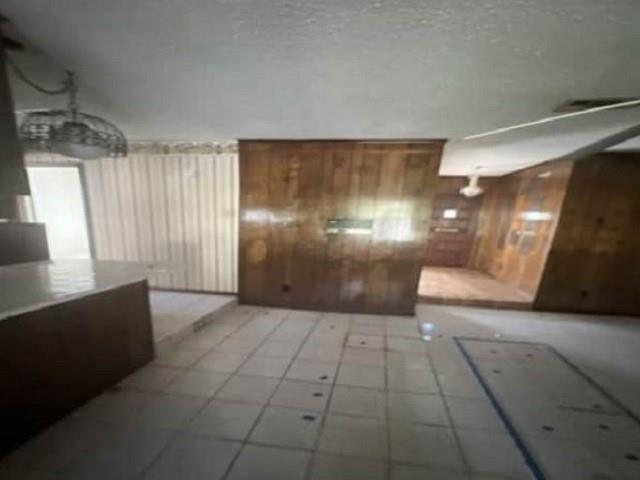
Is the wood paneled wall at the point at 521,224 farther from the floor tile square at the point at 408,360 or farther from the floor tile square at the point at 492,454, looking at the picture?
the floor tile square at the point at 492,454

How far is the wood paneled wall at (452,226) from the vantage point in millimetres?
6672

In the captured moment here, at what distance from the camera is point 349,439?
1678 millimetres


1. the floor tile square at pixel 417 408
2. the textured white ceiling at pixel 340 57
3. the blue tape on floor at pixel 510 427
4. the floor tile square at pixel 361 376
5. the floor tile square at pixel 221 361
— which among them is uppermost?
the textured white ceiling at pixel 340 57

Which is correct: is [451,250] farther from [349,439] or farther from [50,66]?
[50,66]

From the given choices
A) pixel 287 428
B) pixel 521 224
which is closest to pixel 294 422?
pixel 287 428

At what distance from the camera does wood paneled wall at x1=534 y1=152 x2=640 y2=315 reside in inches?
150

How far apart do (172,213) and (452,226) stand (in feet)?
19.6

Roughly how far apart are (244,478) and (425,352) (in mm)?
1980

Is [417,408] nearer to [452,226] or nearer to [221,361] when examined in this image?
[221,361]

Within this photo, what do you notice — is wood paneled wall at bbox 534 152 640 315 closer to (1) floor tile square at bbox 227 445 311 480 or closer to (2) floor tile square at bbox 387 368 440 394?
(2) floor tile square at bbox 387 368 440 394

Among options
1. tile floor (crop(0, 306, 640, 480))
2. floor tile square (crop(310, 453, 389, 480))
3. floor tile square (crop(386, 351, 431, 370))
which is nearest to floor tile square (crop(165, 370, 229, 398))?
tile floor (crop(0, 306, 640, 480))

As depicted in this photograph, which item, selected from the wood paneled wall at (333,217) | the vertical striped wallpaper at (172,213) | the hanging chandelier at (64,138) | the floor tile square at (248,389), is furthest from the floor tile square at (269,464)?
the vertical striped wallpaper at (172,213)

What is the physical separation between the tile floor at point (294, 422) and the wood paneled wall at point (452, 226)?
4014 millimetres

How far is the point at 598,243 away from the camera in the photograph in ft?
13.0
